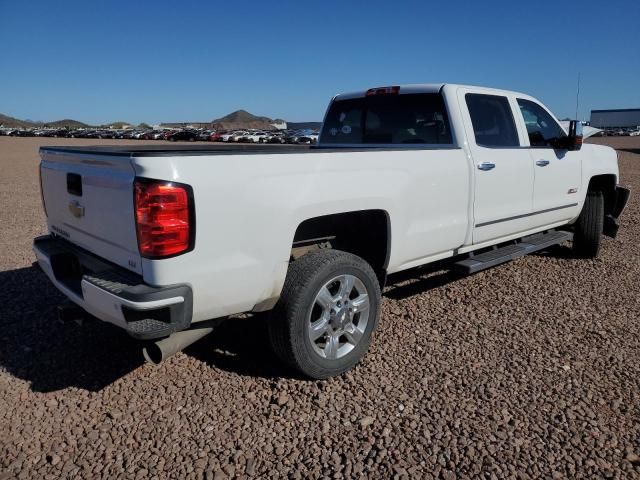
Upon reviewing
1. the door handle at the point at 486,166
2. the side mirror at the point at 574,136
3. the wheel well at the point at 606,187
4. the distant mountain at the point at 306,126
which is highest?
the distant mountain at the point at 306,126

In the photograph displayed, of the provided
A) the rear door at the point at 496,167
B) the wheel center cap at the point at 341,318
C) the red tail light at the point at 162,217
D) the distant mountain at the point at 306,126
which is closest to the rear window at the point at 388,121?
the rear door at the point at 496,167

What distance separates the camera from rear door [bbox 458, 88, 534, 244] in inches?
171

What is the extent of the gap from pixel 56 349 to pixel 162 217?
200cm

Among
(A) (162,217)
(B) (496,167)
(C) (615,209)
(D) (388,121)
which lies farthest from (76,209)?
(C) (615,209)

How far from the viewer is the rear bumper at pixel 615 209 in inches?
254

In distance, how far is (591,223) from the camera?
6.12 metres

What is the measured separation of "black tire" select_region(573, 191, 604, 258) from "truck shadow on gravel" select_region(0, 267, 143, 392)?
506 cm

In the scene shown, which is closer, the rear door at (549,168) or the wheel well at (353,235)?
the wheel well at (353,235)

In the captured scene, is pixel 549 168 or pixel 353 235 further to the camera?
pixel 549 168

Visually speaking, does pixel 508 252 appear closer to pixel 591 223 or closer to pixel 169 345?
pixel 591 223

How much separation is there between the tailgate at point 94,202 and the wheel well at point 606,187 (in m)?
5.51

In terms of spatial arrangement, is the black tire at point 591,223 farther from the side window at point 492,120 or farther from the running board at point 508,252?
the side window at point 492,120

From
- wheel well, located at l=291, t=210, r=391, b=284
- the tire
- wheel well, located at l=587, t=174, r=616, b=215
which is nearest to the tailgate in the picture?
the tire

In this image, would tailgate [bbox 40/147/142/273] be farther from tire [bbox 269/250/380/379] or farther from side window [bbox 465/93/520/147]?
side window [bbox 465/93/520/147]
